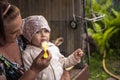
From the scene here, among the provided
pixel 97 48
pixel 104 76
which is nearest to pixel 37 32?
pixel 104 76

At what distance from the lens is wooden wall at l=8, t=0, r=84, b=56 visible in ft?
16.4

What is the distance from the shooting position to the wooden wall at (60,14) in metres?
5.00

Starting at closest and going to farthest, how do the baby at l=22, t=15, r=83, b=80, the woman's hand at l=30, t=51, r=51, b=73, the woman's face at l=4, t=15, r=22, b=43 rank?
the woman's hand at l=30, t=51, r=51, b=73 < the woman's face at l=4, t=15, r=22, b=43 < the baby at l=22, t=15, r=83, b=80

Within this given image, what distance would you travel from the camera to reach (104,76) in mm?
7484

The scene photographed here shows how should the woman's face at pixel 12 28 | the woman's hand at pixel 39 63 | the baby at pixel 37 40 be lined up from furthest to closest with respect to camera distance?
the baby at pixel 37 40
the woman's face at pixel 12 28
the woman's hand at pixel 39 63

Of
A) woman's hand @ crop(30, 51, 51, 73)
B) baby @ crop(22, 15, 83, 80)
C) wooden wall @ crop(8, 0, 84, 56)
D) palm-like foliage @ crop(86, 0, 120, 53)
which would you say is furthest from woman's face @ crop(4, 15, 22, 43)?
palm-like foliage @ crop(86, 0, 120, 53)

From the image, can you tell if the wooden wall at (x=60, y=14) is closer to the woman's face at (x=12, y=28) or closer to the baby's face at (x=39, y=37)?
the baby's face at (x=39, y=37)

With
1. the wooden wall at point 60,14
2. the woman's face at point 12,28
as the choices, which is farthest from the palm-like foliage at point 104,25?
the woman's face at point 12,28

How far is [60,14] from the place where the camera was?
16.7 feet

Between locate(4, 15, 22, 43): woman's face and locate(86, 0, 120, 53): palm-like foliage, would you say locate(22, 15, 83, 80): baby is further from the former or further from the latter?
locate(86, 0, 120, 53): palm-like foliage

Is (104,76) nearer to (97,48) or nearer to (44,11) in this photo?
(97,48)

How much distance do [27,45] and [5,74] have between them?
1.83 feet

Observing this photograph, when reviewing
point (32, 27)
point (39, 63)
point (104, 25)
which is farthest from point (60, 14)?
point (104, 25)

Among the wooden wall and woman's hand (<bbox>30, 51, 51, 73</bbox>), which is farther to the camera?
the wooden wall
